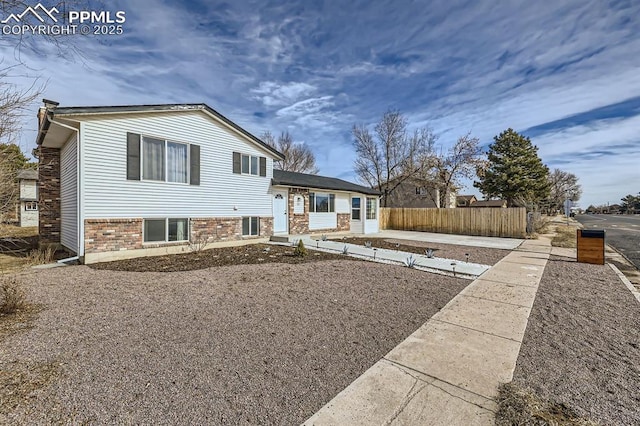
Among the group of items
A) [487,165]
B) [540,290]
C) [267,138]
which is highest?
[267,138]

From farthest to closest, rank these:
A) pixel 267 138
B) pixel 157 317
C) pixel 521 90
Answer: pixel 267 138 → pixel 521 90 → pixel 157 317

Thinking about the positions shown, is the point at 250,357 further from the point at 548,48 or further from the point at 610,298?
the point at 548,48

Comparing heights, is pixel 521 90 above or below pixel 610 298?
above

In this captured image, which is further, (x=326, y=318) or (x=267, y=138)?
(x=267, y=138)

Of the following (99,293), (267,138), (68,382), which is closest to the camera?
(68,382)

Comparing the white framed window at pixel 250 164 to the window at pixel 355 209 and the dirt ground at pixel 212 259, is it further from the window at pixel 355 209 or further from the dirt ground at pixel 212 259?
the window at pixel 355 209

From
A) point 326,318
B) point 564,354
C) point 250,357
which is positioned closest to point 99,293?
point 250,357

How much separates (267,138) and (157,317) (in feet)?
112

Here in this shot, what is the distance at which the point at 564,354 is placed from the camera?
10.8ft

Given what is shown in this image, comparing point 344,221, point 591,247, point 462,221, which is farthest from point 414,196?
point 591,247

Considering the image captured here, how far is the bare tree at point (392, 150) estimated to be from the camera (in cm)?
2914

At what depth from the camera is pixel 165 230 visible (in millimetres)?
9828

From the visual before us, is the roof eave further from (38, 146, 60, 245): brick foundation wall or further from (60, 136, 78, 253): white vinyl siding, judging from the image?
(38, 146, 60, 245): brick foundation wall

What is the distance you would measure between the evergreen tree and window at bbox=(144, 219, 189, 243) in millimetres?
29227
